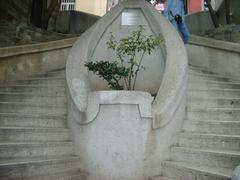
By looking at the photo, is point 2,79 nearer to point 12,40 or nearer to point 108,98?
point 12,40

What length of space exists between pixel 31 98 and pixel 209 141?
9.12 ft

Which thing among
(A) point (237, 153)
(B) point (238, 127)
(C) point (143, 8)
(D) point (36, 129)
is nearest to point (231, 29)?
(C) point (143, 8)

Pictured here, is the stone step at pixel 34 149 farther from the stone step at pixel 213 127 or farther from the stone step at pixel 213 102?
the stone step at pixel 213 102

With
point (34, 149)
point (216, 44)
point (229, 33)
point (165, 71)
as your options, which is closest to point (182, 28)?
point (216, 44)

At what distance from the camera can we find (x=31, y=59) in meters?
7.13

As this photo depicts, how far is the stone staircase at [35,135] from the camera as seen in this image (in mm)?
4066

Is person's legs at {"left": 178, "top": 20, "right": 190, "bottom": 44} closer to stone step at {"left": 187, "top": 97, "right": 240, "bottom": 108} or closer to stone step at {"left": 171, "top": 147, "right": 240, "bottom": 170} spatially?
stone step at {"left": 187, "top": 97, "right": 240, "bottom": 108}

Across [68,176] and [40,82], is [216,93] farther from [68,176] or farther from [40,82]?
[40,82]

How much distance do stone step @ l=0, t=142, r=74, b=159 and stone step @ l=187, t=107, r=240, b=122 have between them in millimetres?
1765

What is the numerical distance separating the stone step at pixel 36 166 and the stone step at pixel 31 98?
4.31ft

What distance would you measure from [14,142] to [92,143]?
101 cm

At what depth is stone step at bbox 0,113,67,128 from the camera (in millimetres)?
4930

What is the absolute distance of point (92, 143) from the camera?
14.0 feet

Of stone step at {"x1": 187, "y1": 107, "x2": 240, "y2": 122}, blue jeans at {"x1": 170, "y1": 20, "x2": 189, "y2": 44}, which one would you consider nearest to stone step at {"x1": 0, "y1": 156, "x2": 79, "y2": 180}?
stone step at {"x1": 187, "y1": 107, "x2": 240, "y2": 122}
